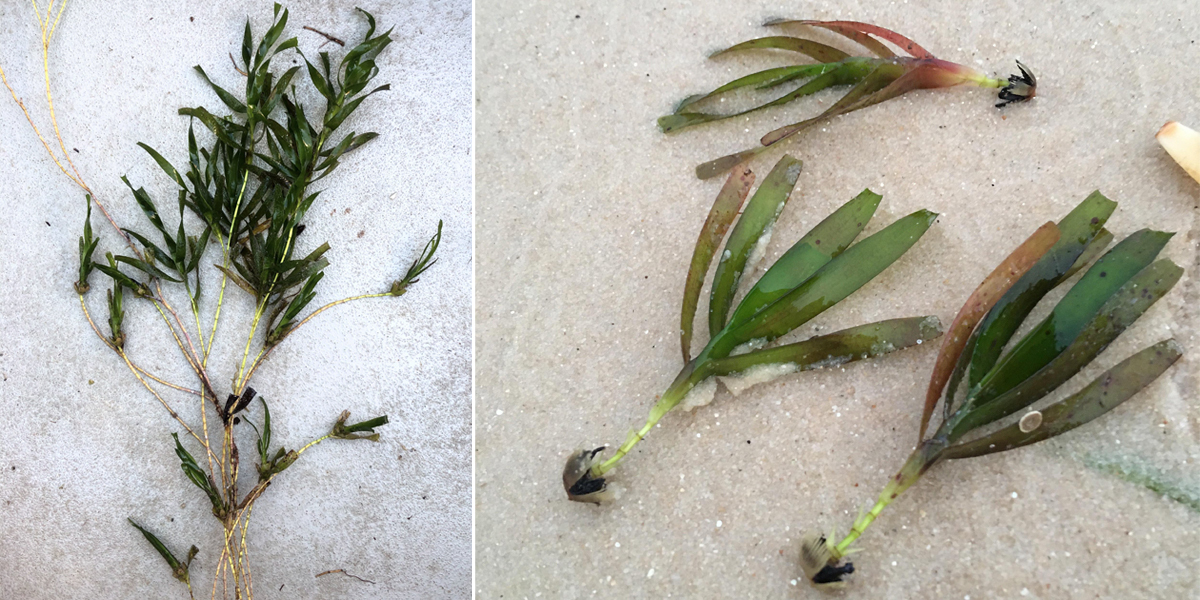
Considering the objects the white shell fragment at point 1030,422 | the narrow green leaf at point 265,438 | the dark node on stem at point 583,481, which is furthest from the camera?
the narrow green leaf at point 265,438

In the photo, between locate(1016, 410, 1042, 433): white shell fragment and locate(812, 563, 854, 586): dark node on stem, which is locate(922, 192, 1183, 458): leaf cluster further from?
locate(812, 563, 854, 586): dark node on stem

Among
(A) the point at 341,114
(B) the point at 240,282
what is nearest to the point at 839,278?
(A) the point at 341,114

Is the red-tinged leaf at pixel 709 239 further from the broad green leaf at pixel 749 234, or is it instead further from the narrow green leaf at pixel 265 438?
the narrow green leaf at pixel 265 438

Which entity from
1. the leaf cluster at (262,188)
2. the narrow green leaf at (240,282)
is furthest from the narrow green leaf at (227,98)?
the narrow green leaf at (240,282)

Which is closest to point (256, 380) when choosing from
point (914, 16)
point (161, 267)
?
point (161, 267)

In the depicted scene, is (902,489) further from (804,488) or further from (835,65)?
(835,65)

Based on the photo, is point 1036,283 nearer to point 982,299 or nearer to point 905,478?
point 982,299

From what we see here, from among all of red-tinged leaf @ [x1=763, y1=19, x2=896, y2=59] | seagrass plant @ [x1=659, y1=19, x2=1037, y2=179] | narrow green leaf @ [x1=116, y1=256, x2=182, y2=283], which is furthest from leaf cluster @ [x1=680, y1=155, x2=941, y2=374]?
narrow green leaf @ [x1=116, y1=256, x2=182, y2=283]
